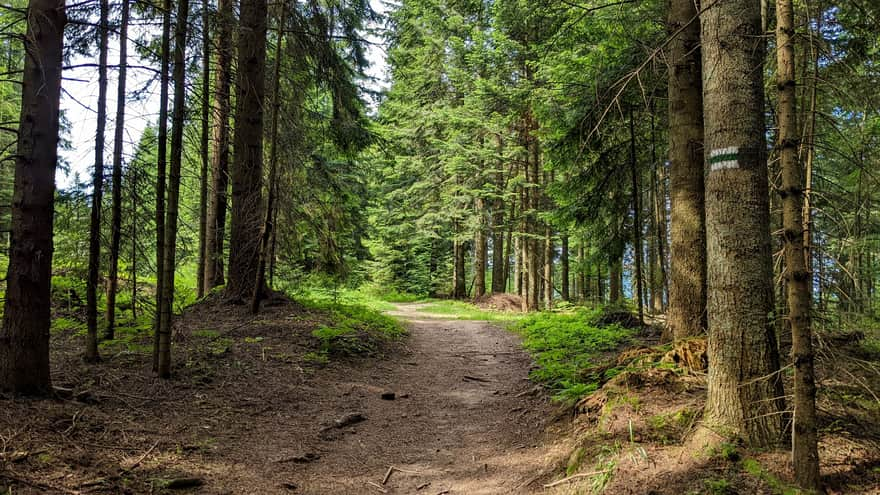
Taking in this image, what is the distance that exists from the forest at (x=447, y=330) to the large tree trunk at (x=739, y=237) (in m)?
0.02

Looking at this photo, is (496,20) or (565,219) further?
(496,20)

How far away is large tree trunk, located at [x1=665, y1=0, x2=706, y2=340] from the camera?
18.1ft

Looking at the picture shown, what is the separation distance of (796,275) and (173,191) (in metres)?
6.22

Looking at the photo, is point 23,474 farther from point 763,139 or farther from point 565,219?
point 565,219

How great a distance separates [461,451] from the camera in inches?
201

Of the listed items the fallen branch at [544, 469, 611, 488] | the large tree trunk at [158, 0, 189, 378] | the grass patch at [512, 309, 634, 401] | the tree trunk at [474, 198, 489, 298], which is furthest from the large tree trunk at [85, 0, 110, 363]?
the tree trunk at [474, 198, 489, 298]

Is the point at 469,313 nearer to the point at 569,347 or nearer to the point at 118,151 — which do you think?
the point at 569,347

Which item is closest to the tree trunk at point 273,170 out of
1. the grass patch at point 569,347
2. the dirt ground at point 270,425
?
the dirt ground at point 270,425

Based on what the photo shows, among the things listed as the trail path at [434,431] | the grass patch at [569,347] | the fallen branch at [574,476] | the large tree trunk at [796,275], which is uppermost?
the large tree trunk at [796,275]

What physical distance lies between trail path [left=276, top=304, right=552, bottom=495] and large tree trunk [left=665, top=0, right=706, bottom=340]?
2.15 metres

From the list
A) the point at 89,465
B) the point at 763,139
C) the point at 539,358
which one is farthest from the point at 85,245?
the point at 763,139

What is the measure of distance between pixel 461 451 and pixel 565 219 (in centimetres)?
666

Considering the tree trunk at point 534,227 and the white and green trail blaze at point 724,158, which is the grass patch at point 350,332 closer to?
the white and green trail blaze at point 724,158

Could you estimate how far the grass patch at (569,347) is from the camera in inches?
228
